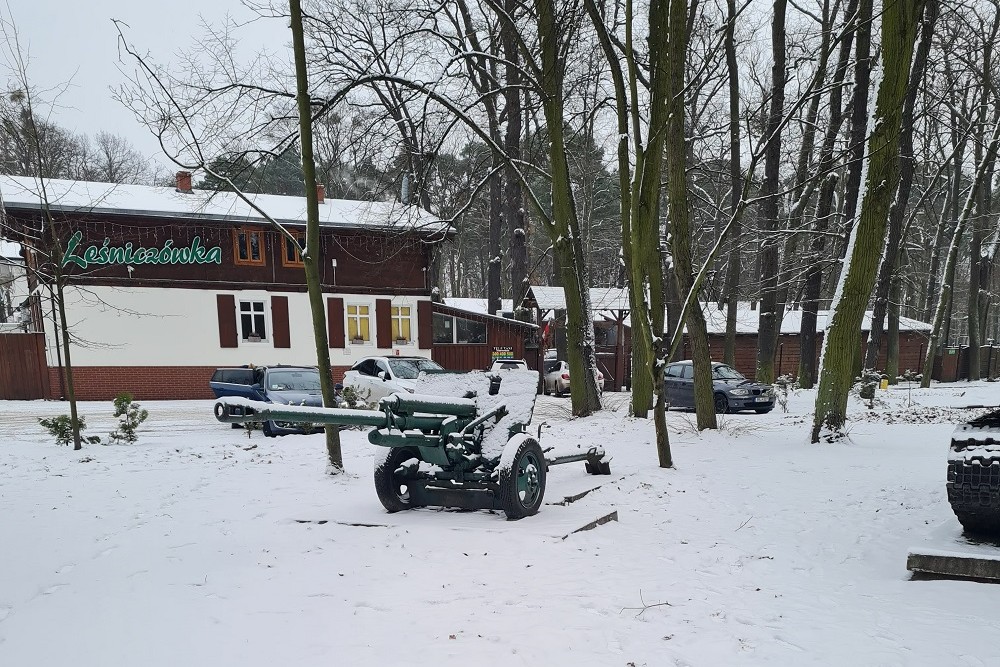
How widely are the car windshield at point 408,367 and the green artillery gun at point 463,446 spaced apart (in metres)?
9.44

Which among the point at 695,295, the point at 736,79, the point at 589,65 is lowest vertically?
the point at 695,295

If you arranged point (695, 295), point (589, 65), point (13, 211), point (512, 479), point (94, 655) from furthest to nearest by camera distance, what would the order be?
1. point (13, 211)
2. point (589, 65)
3. point (695, 295)
4. point (512, 479)
5. point (94, 655)

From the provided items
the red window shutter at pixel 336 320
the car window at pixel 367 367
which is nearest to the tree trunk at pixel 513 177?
the car window at pixel 367 367

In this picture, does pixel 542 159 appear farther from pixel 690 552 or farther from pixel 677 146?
pixel 690 552

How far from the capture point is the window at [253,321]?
21.7 m

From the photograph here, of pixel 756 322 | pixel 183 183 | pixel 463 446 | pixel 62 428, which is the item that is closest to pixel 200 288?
pixel 183 183

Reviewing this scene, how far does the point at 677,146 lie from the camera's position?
9.80 metres

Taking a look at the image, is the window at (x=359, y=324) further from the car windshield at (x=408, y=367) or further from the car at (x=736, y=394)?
the car at (x=736, y=394)

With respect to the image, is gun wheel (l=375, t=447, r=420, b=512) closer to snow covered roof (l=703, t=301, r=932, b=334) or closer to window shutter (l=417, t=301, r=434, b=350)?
window shutter (l=417, t=301, r=434, b=350)

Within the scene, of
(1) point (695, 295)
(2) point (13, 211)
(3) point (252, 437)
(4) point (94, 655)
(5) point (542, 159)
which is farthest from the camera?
(2) point (13, 211)

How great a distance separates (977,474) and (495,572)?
3.36m

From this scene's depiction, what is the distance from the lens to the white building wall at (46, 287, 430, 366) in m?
20.0

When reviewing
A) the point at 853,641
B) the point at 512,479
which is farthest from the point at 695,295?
the point at 853,641

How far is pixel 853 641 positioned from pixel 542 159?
1443cm
